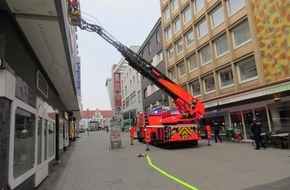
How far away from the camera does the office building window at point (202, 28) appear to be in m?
25.1

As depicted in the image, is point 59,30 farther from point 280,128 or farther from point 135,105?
point 135,105

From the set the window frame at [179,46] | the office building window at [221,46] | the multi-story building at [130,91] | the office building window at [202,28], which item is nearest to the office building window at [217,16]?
the office building window at [202,28]

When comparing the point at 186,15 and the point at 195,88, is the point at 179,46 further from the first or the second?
the point at 195,88

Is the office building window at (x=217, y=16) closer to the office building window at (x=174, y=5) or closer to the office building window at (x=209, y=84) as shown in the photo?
the office building window at (x=209, y=84)

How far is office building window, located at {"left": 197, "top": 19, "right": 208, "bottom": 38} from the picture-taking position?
987 inches

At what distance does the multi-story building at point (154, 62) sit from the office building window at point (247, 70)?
13.1 m

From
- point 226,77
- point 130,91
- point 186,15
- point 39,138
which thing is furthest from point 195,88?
point 130,91

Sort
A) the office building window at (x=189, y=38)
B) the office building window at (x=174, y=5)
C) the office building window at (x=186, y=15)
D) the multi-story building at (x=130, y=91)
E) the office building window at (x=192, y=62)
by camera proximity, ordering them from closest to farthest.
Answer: the office building window at (x=192, y=62)
the office building window at (x=189, y=38)
the office building window at (x=186, y=15)
the office building window at (x=174, y=5)
the multi-story building at (x=130, y=91)

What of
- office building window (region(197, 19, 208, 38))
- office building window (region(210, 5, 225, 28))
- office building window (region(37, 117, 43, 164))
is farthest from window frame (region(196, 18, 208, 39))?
office building window (region(37, 117, 43, 164))

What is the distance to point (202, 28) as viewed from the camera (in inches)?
1009

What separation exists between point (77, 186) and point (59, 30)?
462 centimetres

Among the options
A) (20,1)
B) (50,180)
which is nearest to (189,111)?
(50,180)

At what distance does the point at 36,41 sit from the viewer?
266 inches

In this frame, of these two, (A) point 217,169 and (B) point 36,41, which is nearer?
(B) point 36,41
